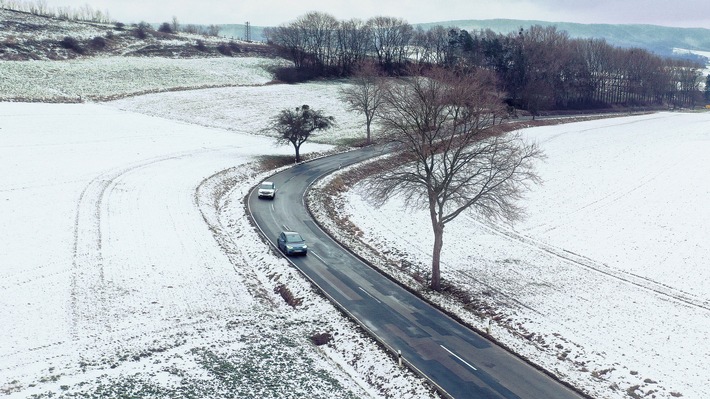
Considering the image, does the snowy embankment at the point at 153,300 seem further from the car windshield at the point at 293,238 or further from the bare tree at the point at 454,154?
the bare tree at the point at 454,154

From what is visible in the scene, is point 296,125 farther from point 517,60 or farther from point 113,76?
point 517,60

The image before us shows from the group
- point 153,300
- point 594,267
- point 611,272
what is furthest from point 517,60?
point 153,300

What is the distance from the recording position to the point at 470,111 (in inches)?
1234

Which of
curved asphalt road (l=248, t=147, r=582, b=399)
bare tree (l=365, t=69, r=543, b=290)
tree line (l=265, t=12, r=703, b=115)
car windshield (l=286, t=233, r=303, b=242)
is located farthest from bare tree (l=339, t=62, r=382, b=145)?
bare tree (l=365, t=69, r=543, b=290)

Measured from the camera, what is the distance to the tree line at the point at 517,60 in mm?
122000

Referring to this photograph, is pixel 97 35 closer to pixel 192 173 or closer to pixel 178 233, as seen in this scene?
pixel 192 173

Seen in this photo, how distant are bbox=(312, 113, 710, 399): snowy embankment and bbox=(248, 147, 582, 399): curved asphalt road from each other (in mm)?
1234

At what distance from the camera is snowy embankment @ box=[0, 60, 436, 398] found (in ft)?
72.3

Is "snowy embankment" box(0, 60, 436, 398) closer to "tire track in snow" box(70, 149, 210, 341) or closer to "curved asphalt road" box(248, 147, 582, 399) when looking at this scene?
"tire track in snow" box(70, 149, 210, 341)

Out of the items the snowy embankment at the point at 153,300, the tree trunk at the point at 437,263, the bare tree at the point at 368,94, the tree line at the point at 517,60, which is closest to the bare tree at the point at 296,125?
the snowy embankment at the point at 153,300

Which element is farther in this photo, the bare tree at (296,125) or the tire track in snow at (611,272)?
the bare tree at (296,125)

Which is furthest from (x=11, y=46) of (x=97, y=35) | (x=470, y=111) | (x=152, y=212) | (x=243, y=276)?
(x=470, y=111)

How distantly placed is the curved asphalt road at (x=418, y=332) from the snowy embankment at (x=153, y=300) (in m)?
1.13

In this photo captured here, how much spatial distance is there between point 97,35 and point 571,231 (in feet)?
375
